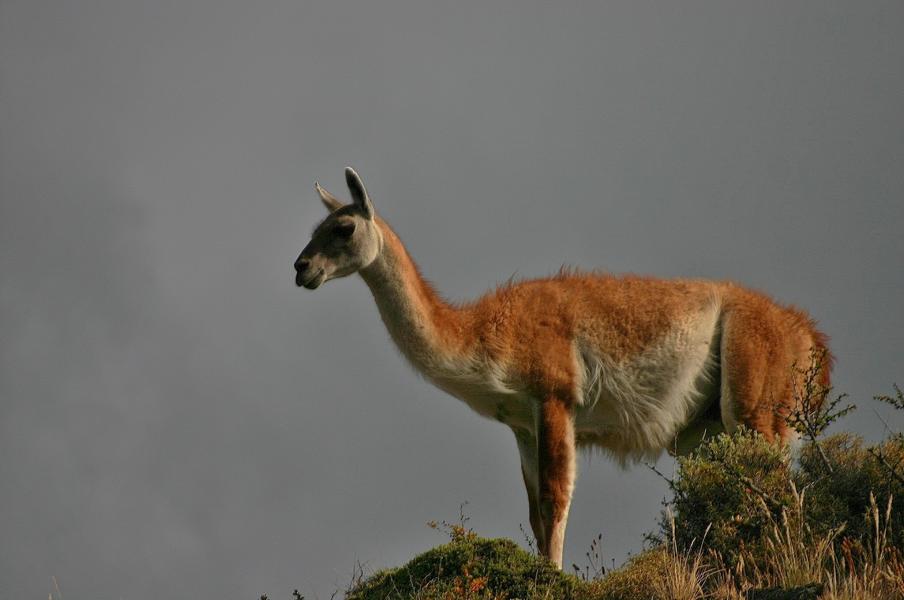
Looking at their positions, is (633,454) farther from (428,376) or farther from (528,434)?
(428,376)

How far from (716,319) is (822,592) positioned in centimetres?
437

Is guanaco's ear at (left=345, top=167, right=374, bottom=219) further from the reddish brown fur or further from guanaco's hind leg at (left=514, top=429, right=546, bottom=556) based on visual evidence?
guanaco's hind leg at (left=514, top=429, right=546, bottom=556)

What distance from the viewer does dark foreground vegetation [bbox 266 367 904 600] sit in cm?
898

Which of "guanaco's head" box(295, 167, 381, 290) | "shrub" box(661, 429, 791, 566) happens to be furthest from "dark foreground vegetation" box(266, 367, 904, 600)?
"guanaco's head" box(295, 167, 381, 290)

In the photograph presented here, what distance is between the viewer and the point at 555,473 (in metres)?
11.2

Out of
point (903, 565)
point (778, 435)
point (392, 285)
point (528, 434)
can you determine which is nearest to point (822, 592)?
point (903, 565)

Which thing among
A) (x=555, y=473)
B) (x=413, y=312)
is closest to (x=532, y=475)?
(x=555, y=473)

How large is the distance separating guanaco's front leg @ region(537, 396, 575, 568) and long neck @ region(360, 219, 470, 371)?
3.61 feet

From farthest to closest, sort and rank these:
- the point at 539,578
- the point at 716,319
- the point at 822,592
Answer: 1. the point at 716,319
2. the point at 539,578
3. the point at 822,592

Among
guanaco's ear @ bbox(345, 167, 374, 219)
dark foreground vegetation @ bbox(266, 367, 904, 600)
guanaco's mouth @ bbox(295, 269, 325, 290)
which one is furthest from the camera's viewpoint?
guanaco's ear @ bbox(345, 167, 374, 219)

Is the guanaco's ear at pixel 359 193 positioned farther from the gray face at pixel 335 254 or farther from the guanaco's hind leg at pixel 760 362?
the guanaco's hind leg at pixel 760 362

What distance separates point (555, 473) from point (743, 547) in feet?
7.11

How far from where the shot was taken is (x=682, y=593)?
8.98 meters

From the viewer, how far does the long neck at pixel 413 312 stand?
11.8 m
